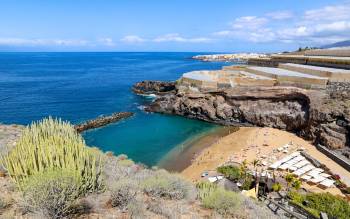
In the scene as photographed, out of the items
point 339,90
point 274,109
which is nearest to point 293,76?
point 274,109

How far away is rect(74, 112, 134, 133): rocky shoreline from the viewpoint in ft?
119

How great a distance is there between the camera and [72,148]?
9.75 meters

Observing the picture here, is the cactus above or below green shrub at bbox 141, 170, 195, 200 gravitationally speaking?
above

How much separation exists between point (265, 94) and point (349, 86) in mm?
9073

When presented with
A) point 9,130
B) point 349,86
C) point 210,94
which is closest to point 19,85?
point 210,94

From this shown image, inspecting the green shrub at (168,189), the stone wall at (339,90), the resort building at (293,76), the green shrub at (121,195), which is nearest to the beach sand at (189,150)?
the resort building at (293,76)

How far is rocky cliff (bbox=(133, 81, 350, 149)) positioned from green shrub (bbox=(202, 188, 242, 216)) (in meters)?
22.2

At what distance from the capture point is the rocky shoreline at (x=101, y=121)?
119 feet

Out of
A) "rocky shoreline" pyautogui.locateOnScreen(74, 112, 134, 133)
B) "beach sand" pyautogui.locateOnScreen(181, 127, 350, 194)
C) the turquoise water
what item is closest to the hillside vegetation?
"beach sand" pyautogui.locateOnScreen(181, 127, 350, 194)

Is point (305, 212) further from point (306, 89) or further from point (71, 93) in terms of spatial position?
point (71, 93)

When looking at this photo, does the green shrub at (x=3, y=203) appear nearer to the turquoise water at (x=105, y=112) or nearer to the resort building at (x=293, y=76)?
the turquoise water at (x=105, y=112)

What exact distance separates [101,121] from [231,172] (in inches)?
837

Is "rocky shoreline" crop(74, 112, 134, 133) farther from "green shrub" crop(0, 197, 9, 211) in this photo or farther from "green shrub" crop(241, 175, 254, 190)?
"green shrub" crop(0, 197, 9, 211)

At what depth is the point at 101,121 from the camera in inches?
1519
